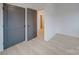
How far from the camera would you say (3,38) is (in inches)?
154

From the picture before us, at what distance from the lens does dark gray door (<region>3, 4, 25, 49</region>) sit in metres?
4.04

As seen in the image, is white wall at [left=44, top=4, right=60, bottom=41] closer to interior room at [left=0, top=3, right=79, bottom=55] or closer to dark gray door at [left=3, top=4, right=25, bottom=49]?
interior room at [left=0, top=3, right=79, bottom=55]

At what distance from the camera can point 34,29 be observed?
6398 millimetres

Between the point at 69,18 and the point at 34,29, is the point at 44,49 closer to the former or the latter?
the point at 34,29

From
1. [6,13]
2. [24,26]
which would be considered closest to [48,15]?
[24,26]

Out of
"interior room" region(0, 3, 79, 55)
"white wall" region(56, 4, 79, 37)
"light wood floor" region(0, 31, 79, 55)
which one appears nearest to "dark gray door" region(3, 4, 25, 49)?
"interior room" region(0, 3, 79, 55)

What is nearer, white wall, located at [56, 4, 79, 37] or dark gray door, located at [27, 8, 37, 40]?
dark gray door, located at [27, 8, 37, 40]

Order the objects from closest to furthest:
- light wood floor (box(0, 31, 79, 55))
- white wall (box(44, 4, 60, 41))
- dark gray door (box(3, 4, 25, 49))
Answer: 1. light wood floor (box(0, 31, 79, 55))
2. dark gray door (box(3, 4, 25, 49))
3. white wall (box(44, 4, 60, 41))

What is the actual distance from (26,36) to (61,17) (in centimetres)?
261

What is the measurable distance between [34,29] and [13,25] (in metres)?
2.09

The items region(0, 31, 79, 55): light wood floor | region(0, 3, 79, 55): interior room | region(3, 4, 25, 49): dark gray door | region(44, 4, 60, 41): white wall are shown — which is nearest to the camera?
region(0, 31, 79, 55): light wood floor

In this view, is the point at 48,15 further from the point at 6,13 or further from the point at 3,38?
the point at 3,38
